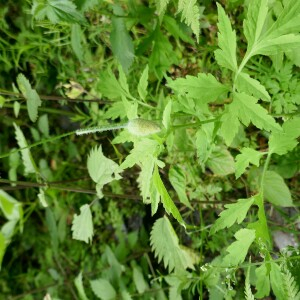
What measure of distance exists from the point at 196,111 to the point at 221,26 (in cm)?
26

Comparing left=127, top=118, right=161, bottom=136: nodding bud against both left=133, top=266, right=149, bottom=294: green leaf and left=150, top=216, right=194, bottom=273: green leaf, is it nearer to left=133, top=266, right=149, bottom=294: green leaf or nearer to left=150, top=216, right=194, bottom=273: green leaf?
left=150, top=216, right=194, bottom=273: green leaf

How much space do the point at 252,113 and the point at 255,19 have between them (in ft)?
0.68

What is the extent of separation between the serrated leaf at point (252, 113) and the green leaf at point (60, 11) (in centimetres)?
61

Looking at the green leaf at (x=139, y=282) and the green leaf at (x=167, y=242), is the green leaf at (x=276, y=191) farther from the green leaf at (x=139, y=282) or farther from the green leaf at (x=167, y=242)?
the green leaf at (x=139, y=282)

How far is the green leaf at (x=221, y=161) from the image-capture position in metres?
1.45

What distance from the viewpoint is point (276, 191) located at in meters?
1.35

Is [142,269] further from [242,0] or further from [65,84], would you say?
[242,0]

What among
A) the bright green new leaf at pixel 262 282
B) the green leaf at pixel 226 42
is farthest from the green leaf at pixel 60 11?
the bright green new leaf at pixel 262 282

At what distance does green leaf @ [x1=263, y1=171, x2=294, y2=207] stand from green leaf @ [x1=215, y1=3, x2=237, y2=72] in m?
0.48

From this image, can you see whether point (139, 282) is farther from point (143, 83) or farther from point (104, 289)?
point (143, 83)

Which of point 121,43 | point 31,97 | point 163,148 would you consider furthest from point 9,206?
point 163,148

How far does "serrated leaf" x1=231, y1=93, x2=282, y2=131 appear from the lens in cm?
95

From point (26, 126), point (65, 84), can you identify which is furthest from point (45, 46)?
point (26, 126)

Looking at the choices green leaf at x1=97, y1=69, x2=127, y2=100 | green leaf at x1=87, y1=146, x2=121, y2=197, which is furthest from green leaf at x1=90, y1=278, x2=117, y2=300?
green leaf at x1=97, y1=69, x2=127, y2=100
